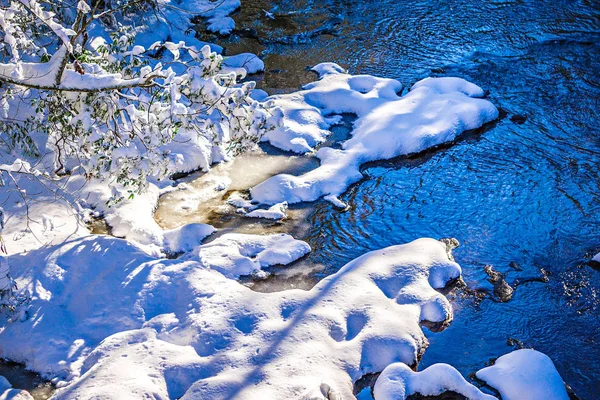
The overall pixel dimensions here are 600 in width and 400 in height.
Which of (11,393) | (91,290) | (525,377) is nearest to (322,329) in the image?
(525,377)

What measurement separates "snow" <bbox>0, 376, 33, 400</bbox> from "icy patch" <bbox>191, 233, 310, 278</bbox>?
191 centimetres

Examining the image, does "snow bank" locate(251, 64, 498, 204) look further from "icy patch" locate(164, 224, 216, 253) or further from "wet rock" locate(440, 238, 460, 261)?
"wet rock" locate(440, 238, 460, 261)

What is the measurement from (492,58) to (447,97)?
81.1 inches

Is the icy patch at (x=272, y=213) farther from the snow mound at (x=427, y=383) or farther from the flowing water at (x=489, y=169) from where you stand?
the snow mound at (x=427, y=383)

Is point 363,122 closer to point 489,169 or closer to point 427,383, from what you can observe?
point 489,169

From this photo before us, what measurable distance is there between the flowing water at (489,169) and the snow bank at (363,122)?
0.89 feet

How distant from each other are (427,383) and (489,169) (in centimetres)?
400

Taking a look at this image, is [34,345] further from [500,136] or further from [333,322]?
[500,136]

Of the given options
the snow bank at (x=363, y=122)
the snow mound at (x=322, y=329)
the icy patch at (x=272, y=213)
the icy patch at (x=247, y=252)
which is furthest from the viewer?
the snow bank at (x=363, y=122)

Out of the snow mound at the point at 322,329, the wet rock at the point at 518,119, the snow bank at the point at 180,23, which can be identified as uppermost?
the snow bank at the point at 180,23

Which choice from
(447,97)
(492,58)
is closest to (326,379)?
(447,97)

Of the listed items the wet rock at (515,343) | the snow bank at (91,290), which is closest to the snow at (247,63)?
the snow bank at (91,290)

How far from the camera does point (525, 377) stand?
4633mm

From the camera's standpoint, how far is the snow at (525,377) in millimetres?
Result: 4543
